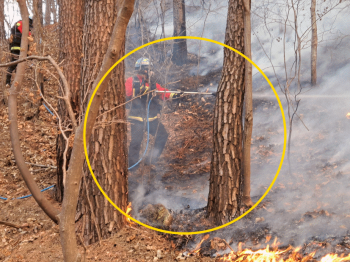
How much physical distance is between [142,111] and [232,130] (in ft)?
13.3

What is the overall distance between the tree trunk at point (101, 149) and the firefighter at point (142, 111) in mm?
2504

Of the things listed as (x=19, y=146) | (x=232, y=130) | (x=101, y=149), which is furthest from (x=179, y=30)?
(x=19, y=146)

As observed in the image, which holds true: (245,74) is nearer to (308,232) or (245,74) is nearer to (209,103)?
(308,232)

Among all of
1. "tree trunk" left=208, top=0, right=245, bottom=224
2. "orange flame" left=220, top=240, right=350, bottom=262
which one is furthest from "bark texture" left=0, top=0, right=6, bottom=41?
"orange flame" left=220, top=240, right=350, bottom=262

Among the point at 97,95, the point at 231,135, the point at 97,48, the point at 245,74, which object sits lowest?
the point at 231,135

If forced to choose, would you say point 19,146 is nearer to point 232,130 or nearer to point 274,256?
point 232,130

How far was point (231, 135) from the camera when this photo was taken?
4219 millimetres

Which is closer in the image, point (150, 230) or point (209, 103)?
point (150, 230)

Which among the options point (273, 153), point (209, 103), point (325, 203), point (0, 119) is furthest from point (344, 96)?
point (0, 119)

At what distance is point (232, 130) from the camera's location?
4.22 metres

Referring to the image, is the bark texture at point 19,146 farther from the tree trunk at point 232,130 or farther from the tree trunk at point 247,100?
the tree trunk at point 247,100

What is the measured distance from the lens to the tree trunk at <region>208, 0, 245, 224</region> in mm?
4207

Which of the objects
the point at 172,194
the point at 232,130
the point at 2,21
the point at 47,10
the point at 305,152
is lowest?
the point at 172,194

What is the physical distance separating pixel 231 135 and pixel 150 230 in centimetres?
183
